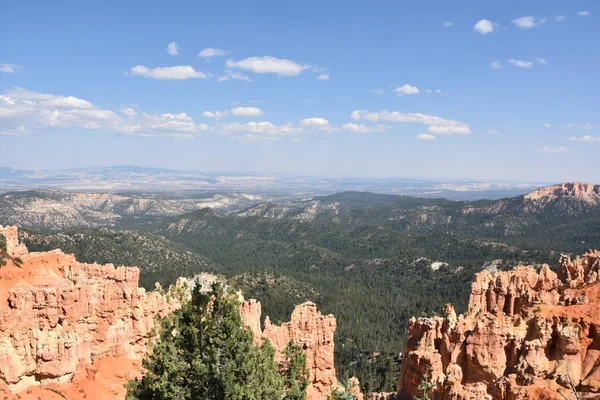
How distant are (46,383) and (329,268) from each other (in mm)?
165292

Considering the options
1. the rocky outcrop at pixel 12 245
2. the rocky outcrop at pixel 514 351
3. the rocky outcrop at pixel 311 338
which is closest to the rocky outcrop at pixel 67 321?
the rocky outcrop at pixel 12 245

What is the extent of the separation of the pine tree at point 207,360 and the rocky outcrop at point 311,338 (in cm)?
1618

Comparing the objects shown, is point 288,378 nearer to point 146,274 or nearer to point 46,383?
point 46,383

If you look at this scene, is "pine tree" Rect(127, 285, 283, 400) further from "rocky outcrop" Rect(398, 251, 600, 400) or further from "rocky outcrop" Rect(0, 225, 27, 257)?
"rocky outcrop" Rect(0, 225, 27, 257)

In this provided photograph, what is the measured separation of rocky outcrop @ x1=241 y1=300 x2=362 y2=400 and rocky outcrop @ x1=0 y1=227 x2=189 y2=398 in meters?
10.5

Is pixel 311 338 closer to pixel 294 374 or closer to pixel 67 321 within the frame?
pixel 294 374

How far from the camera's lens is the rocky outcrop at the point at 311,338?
4084 centimetres

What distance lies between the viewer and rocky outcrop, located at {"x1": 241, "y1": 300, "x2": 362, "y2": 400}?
40.8 metres

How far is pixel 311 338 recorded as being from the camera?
137ft

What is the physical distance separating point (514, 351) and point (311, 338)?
686 inches

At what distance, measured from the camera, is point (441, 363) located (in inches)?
1571

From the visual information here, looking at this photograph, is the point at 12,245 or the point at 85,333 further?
the point at 12,245

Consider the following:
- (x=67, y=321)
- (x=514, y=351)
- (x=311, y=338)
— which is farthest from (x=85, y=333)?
(x=514, y=351)

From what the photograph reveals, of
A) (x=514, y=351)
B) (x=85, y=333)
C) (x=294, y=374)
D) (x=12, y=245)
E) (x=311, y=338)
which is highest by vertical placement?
(x=12, y=245)
